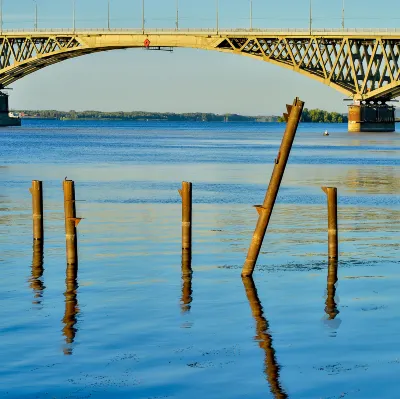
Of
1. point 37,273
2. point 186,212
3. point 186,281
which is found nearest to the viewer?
point 186,281

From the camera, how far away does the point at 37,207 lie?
94.6 feet

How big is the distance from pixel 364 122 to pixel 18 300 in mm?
170253

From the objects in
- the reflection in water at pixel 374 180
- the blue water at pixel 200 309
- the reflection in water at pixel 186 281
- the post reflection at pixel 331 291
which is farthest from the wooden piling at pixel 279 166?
the reflection in water at pixel 374 180

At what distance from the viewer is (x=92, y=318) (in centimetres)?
2019

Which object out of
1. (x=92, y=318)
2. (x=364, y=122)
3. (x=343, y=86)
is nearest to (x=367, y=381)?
(x=92, y=318)

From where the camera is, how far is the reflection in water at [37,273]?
2250 cm

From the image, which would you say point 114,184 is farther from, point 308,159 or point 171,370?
point 171,370

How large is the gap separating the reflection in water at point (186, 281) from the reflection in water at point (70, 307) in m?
1.99

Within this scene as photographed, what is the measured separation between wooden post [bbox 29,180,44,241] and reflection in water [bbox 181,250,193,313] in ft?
13.6

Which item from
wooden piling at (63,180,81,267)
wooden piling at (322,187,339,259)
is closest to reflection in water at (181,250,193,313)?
wooden piling at (63,180,81,267)

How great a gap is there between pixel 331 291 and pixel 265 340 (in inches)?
202

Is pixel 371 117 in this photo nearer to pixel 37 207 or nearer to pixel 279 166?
pixel 37 207

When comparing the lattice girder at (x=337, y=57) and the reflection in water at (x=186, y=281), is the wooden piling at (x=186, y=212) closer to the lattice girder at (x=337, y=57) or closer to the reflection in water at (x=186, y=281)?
the reflection in water at (x=186, y=281)

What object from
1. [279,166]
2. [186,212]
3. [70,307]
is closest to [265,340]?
[70,307]
